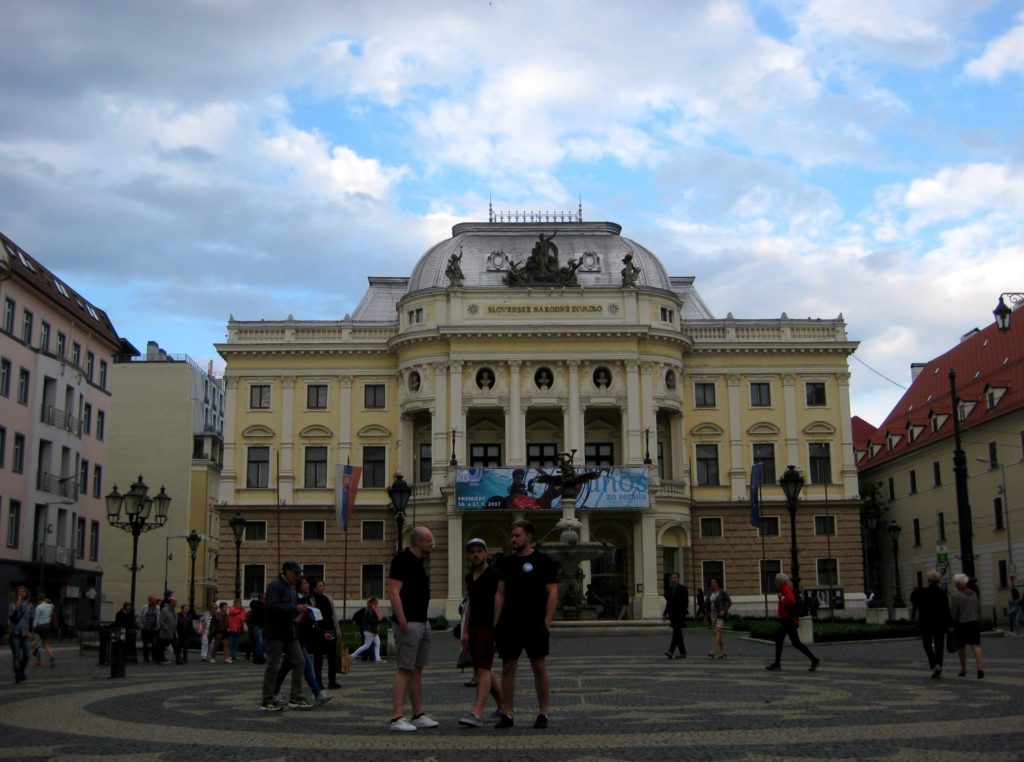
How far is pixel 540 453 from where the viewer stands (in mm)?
66500

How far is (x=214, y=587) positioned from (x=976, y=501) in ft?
177

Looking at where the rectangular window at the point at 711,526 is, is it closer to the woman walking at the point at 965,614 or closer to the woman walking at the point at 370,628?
the woman walking at the point at 370,628

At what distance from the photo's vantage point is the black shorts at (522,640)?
12719mm

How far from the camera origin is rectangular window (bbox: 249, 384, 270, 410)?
221 ft

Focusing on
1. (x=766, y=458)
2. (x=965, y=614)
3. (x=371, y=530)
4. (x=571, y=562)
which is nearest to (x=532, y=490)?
(x=371, y=530)

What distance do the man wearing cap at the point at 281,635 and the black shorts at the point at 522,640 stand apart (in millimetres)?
4004

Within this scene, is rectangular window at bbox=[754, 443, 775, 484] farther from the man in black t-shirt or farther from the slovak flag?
the man in black t-shirt

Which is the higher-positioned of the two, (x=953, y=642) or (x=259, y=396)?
(x=259, y=396)

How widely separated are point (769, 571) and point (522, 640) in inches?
2200

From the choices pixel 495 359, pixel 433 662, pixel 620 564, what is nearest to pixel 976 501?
pixel 620 564

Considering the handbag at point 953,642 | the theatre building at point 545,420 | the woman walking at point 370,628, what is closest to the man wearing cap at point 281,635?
the handbag at point 953,642

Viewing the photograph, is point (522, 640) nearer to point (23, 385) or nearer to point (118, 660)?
point (118, 660)

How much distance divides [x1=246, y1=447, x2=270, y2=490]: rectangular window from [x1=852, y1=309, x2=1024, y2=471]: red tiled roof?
36.4 m

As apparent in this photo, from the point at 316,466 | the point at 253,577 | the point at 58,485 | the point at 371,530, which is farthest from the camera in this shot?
the point at 316,466
